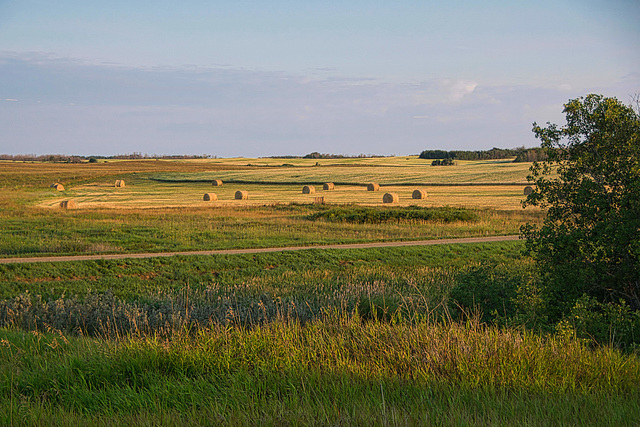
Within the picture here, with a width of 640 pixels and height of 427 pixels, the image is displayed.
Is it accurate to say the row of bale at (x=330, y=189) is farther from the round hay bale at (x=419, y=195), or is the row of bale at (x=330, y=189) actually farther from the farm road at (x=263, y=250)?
the farm road at (x=263, y=250)

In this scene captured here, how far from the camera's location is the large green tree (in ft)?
32.7

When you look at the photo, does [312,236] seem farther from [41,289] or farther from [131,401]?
[131,401]

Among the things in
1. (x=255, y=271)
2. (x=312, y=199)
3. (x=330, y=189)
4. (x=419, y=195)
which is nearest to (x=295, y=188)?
(x=330, y=189)

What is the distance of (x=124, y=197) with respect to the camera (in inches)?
2662

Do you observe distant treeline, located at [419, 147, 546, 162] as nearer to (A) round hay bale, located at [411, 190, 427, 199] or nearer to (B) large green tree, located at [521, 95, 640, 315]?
(A) round hay bale, located at [411, 190, 427, 199]

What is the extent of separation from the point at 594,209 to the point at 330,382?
771 cm

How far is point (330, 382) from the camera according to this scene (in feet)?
17.4

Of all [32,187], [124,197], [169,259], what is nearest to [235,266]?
[169,259]

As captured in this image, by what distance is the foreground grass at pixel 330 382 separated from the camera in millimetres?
4555

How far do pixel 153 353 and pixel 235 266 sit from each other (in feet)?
62.3

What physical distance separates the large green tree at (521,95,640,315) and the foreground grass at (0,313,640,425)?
168 inches

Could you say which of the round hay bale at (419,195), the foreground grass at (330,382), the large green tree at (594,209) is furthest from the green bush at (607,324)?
the round hay bale at (419,195)

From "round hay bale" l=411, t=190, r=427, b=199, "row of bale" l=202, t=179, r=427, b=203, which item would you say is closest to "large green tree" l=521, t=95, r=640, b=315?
"row of bale" l=202, t=179, r=427, b=203

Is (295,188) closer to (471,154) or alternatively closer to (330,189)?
(330,189)
